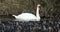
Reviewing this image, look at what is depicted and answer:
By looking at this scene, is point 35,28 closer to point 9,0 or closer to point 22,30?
point 22,30

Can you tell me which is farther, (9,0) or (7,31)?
(9,0)

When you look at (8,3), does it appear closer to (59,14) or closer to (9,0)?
(9,0)

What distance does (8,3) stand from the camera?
487 cm

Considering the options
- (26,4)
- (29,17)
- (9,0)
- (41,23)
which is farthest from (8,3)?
(41,23)

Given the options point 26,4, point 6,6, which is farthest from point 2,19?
point 26,4

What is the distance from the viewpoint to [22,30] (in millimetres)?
3652

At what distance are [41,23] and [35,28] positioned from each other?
0.36m

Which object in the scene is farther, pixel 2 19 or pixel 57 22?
pixel 2 19

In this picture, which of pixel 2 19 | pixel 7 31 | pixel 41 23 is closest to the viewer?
pixel 7 31

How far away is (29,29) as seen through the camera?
371 centimetres

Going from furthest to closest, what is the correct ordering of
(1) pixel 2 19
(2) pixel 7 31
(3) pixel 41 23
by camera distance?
(1) pixel 2 19 → (3) pixel 41 23 → (2) pixel 7 31

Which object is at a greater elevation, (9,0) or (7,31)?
(9,0)

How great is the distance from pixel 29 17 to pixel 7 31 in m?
0.79

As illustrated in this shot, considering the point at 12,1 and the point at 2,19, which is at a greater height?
the point at 12,1
